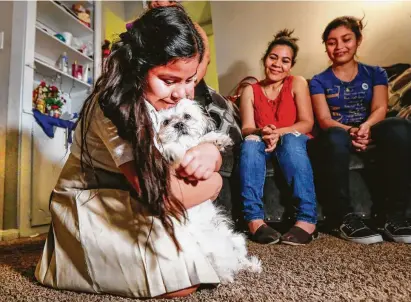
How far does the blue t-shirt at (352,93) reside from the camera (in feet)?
5.50

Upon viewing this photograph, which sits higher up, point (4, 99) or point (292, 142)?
point (4, 99)

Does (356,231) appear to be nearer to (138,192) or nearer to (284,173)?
(284,173)

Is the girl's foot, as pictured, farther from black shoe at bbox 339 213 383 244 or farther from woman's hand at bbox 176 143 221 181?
woman's hand at bbox 176 143 221 181

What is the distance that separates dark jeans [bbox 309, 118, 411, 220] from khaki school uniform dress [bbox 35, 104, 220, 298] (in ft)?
2.90

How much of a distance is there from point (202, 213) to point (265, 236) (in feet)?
1.69

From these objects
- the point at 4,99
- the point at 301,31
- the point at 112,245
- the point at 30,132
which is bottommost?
the point at 112,245

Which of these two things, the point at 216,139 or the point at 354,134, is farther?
the point at 354,134

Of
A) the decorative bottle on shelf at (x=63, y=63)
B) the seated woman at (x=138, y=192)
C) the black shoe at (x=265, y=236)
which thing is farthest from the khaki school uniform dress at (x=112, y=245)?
the decorative bottle on shelf at (x=63, y=63)

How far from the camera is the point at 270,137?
4.82ft

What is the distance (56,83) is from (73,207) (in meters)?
2.43

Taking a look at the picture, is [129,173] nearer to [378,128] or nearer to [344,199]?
[344,199]

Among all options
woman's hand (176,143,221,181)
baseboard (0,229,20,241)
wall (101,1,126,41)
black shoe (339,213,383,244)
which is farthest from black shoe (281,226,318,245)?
wall (101,1,126,41)

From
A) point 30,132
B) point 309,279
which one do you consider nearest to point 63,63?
point 30,132

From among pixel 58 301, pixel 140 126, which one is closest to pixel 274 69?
pixel 140 126
